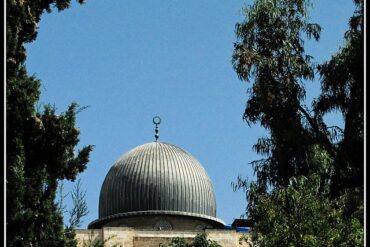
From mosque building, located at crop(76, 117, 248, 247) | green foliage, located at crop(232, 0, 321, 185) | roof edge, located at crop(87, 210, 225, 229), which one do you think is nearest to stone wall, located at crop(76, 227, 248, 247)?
mosque building, located at crop(76, 117, 248, 247)

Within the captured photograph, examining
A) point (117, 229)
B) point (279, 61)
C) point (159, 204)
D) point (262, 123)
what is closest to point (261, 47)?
point (279, 61)

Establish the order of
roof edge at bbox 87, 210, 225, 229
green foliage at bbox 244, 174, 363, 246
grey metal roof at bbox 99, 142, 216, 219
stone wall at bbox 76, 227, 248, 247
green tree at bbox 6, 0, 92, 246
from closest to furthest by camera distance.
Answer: green tree at bbox 6, 0, 92, 246, green foliage at bbox 244, 174, 363, 246, stone wall at bbox 76, 227, 248, 247, roof edge at bbox 87, 210, 225, 229, grey metal roof at bbox 99, 142, 216, 219

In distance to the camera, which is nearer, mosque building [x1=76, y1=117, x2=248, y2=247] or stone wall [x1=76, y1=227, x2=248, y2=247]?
stone wall [x1=76, y1=227, x2=248, y2=247]

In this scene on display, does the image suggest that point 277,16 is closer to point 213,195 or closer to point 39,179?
point 39,179

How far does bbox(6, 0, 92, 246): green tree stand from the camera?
901cm

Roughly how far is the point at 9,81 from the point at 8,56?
0.93 ft

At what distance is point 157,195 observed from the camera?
30688mm

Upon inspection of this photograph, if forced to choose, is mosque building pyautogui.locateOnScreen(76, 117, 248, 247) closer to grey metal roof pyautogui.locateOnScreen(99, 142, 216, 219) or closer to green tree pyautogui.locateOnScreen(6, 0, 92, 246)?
grey metal roof pyautogui.locateOnScreen(99, 142, 216, 219)

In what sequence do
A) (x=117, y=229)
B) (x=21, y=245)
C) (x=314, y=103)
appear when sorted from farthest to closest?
(x=117, y=229), (x=314, y=103), (x=21, y=245)

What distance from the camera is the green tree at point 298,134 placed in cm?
1419

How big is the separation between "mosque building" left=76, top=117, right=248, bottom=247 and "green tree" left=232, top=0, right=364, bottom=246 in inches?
554

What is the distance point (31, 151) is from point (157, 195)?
69.3ft

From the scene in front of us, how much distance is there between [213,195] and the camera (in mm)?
32125

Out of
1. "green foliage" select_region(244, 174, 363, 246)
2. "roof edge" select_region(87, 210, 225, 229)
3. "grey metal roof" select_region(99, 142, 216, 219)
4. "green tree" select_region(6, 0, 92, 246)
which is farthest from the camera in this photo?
"grey metal roof" select_region(99, 142, 216, 219)
